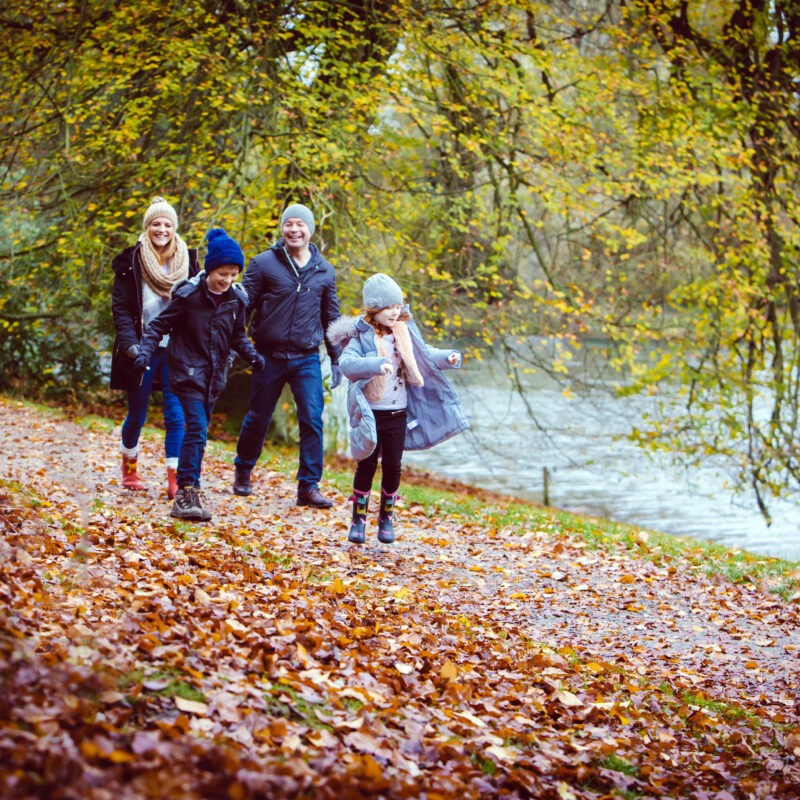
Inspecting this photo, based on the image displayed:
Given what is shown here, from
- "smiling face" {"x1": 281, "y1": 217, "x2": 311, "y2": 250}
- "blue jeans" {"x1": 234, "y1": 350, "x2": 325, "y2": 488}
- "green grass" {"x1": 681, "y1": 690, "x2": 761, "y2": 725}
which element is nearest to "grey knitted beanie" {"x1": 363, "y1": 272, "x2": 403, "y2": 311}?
"smiling face" {"x1": 281, "y1": 217, "x2": 311, "y2": 250}

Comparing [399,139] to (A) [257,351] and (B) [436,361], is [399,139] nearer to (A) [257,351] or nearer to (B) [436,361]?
(A) [257,351]

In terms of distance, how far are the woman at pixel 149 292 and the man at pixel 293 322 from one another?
0.66 metres

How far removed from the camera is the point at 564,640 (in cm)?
534

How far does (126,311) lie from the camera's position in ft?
21.8

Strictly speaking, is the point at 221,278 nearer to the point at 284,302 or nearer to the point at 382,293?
the point at 284,302

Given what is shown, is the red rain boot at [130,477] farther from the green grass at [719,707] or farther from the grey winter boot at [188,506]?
the green grass at [719,707]

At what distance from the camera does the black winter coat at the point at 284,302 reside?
7160mm

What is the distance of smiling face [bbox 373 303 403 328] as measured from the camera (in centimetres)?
608

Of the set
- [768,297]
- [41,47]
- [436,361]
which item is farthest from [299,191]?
[768,297]

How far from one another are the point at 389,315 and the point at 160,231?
1921 mm

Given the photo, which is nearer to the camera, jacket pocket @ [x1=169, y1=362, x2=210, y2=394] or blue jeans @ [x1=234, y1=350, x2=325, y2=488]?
jacket pocket @ [x1=169, y1=362, x2=210, y2=394]

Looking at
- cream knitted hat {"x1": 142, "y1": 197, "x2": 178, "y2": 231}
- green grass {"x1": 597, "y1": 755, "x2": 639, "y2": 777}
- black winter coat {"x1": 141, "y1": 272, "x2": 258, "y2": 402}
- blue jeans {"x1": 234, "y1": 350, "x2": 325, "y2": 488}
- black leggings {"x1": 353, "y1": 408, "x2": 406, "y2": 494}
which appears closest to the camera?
green grass {"x1": 597, "y1": 755, "x2": 639, "y2": 777}

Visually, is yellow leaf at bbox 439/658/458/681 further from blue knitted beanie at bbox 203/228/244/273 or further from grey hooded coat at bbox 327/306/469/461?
blue knitted beanie at bbox 203/228/244/273

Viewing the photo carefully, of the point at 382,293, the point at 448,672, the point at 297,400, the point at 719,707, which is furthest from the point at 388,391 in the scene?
the point at 719,707
